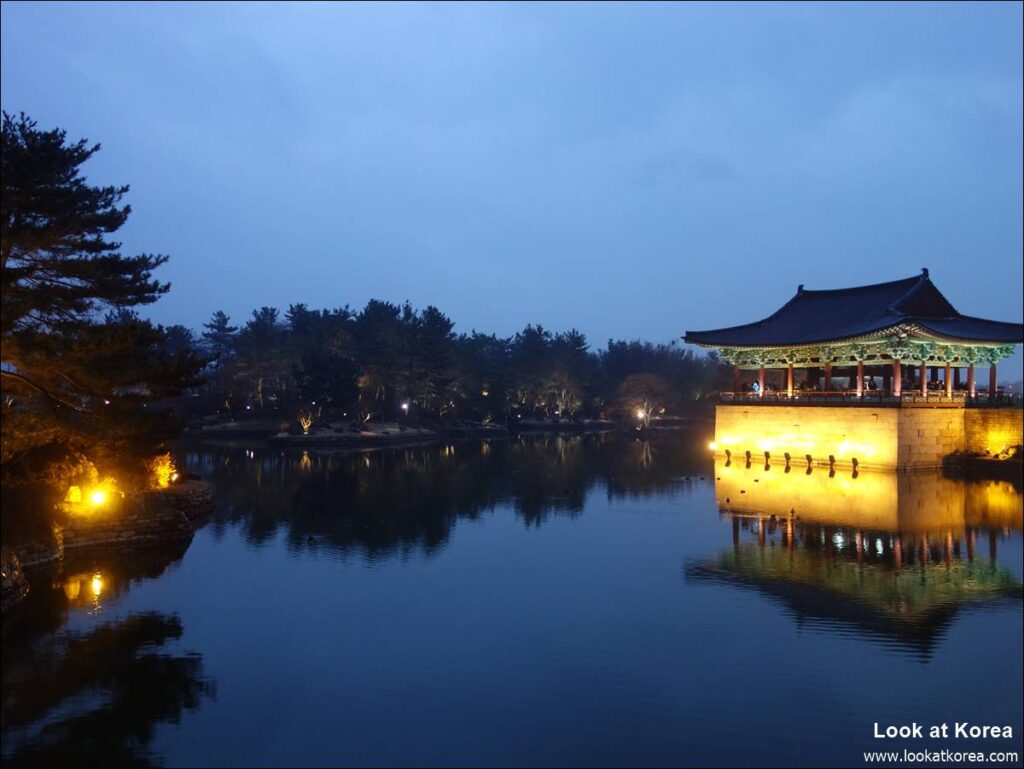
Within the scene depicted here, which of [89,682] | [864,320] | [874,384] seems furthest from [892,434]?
[89,682]

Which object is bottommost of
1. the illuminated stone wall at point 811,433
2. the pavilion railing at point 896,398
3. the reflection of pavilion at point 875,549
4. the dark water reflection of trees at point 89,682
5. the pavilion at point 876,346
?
the dark water reflection of trees at point 89,682

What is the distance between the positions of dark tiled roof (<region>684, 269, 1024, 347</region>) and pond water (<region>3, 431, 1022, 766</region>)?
496 inches

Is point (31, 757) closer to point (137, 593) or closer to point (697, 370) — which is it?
point (137, 593)

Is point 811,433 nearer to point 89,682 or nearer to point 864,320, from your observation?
point 864,320

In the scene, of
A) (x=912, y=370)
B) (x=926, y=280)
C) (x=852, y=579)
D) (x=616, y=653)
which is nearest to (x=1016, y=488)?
(x=912, y=370)

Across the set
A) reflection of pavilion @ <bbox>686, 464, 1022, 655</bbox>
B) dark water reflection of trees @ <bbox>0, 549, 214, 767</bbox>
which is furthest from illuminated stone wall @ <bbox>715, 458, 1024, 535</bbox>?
dark water reflection of trees @ <bbox>0, 549, 214, 767</bbox>

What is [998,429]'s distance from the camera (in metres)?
31.5

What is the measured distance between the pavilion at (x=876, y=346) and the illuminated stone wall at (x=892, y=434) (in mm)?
712

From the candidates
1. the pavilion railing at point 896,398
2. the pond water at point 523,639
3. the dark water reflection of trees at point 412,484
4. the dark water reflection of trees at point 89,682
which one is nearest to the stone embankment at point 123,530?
the pond water at point 523,639

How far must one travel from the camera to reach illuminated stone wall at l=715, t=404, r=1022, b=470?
30438 millimetres

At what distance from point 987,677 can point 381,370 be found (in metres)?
51.7

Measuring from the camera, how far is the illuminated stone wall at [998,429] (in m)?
31.4

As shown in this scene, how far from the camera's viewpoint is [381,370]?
5856 centimetres

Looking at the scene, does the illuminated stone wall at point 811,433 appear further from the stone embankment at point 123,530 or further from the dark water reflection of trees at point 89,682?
the dark water reflection of trees at point 89,682
